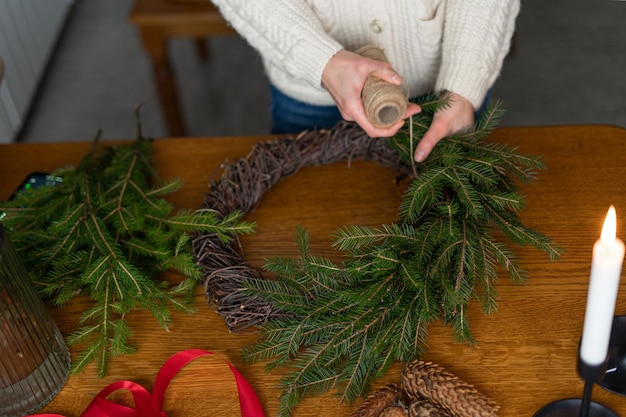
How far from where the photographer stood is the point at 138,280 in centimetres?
86

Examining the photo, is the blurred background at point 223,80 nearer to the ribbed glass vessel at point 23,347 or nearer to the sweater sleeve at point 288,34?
the sweater sleeve at point 288,34

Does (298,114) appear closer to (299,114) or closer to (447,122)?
(299,114)

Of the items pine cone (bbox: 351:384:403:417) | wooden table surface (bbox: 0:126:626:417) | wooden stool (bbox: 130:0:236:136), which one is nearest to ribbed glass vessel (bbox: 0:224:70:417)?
wooden table surface (bbox: 0:126:626:417)

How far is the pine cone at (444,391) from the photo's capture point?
28.6 inches

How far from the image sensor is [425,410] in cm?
72

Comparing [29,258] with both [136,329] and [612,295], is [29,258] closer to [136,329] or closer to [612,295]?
[136,329]

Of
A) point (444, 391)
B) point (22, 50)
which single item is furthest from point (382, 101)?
point (22, 50)

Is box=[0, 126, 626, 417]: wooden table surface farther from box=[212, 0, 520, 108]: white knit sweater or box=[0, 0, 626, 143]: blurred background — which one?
box=[0, 0, 626, 143]: blurred background

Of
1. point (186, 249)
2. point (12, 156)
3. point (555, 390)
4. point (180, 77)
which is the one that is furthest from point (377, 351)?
point (180, 77)

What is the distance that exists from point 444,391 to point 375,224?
29 centimetres

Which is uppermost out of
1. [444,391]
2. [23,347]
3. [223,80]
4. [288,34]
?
[288,34]

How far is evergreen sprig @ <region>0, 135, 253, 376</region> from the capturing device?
85 centimetres

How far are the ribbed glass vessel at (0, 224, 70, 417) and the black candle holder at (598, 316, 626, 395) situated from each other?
59 centimetres

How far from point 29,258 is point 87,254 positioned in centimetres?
8
